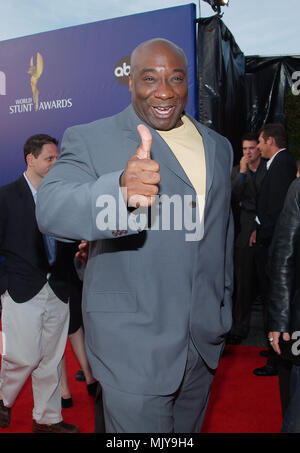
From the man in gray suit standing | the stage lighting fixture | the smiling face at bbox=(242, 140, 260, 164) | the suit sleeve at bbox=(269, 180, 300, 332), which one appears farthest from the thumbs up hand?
the stage lighting fixture

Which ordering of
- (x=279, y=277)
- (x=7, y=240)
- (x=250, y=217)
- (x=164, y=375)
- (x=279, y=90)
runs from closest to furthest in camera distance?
1. (x=164, y=375)
2. (x=279, y=277)
3. (x=7, y=240)
4. (x=250, y=217)
5. (x=279, y=90)

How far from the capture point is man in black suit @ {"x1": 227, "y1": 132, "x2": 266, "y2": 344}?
14.4ft

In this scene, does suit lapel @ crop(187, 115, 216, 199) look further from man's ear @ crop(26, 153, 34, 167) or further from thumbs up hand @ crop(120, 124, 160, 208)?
man's ear @ crop(26, 153, 34, 167)

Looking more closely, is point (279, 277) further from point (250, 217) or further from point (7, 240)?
point (250, 217)

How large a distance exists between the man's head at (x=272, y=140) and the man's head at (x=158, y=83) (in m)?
2.74

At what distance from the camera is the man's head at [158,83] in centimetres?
146

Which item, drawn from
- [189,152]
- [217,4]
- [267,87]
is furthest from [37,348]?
[267,87]

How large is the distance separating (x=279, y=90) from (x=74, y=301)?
3856 millimetres

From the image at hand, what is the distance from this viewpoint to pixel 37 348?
8.67 feet

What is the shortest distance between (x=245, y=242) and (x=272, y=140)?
3.27ft

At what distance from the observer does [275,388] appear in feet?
11.3

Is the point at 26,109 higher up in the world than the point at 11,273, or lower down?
higher up

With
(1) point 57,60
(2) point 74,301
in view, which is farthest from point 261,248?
(1) point 57,60
